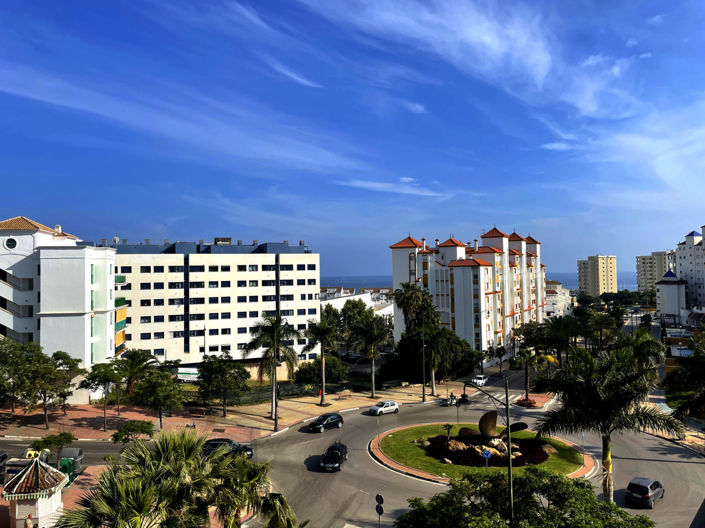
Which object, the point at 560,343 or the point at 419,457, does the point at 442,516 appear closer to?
the point at 419,457

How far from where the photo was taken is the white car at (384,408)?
4543 centimetres

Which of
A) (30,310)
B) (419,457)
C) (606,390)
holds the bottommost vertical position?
(419,457)

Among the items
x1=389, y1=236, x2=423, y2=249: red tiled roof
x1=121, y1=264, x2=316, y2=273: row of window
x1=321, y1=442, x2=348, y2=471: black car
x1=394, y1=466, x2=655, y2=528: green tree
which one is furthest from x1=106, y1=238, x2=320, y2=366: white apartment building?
x1=394, y1=466, x2=655, y2=528: green tree

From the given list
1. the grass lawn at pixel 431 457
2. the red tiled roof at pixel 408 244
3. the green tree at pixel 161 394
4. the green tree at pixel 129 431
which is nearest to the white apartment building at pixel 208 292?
the red tiled roof at pixel 408 244

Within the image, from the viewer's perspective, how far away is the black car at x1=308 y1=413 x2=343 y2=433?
39.9m

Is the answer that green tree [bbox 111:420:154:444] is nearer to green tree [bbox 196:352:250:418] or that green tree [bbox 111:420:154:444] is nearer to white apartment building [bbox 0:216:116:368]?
green tree [bbox 196:352:250:418]

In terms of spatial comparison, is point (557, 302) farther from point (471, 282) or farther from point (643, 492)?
point (643, 492)

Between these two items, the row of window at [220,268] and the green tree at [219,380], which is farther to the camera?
the row of window at [220,268]

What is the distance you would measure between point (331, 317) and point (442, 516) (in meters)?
90.4

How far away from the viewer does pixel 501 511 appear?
51.9 feet

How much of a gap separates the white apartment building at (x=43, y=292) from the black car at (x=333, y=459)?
1258 inches

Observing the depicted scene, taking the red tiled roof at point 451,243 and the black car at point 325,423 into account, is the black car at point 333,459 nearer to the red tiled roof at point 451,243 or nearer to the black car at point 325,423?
the black car at point 325,423

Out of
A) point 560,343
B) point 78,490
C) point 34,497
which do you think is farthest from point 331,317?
point 34,497

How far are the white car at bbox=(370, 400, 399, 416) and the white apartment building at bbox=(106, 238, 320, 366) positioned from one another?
118 ft
